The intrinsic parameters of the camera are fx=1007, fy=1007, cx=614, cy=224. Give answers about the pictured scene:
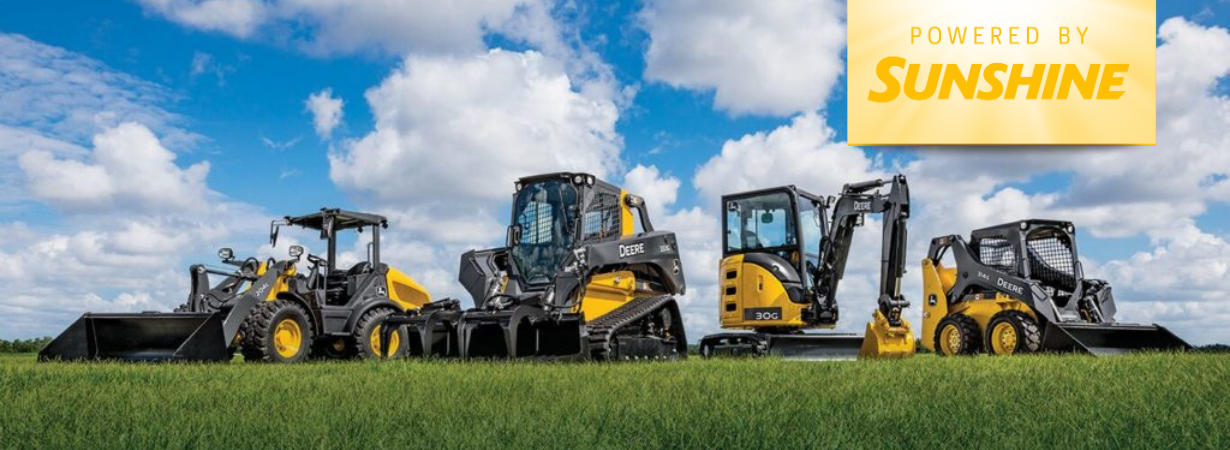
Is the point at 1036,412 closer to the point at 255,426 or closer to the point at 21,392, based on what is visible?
the point at 255,426

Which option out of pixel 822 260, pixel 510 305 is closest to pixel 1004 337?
pixel 822 260

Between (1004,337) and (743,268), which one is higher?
(743,268)

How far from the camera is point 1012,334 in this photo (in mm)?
15562

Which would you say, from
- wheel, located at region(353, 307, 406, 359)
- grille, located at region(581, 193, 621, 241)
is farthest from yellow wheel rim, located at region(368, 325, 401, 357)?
grille, located at region(581, 193, 621, 241)

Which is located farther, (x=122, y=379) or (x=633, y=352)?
(x=633, y=352)

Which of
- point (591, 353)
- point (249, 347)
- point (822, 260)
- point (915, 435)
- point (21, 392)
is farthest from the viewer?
point (822, 260)

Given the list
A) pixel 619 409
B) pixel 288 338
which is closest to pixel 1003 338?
pixel 288 338

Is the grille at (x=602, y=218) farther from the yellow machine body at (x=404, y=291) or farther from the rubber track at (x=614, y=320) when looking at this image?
the yellow machine body at (x=404, y=291)

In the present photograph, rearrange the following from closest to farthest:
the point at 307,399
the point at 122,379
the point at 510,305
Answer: the point at 307,399
the point at 122,379
the point at 510,305

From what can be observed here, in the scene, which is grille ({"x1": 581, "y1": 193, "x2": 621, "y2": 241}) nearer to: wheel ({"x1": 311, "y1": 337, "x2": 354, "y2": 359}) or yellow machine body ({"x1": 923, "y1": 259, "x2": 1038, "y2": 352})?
wheel ({"x1": 311, "y1": 337, "x2": 354, "y2": 359})

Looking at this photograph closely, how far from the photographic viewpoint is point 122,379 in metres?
9.17

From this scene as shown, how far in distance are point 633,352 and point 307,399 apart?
6316 mm

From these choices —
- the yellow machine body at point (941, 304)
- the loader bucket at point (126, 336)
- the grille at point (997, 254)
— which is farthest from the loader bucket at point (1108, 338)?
the loader bucket at point (126, 336)

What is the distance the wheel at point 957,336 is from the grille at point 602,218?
606 cm
